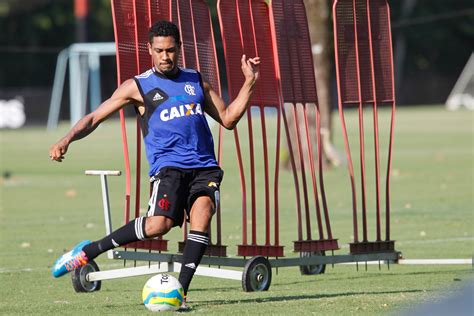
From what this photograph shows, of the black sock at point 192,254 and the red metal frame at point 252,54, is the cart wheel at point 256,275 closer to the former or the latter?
the red metal frame at point 252,54

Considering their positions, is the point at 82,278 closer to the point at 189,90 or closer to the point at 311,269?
the point at 189,90

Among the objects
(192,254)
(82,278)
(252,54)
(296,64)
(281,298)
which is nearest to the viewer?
(192,254)

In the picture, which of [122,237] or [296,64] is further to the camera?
[296,64]

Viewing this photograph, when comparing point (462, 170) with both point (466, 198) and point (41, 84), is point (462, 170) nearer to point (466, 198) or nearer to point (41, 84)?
point (466, 198)

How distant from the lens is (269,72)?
10.5 meters

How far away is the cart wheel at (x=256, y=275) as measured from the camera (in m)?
9.23

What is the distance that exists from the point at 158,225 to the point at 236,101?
105 cm

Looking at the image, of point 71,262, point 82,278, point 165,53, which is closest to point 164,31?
point 165,53

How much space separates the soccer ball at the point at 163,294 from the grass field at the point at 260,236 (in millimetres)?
168

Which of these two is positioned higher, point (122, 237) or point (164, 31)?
point (164, 31)

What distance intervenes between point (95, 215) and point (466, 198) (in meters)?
5.65

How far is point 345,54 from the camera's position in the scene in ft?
35.3

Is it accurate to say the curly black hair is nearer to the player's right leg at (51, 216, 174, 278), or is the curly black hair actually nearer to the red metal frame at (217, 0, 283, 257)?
the player's right leg at (51, 216, 174, 278)

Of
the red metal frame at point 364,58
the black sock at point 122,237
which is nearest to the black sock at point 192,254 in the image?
the black sock at point 122,237
